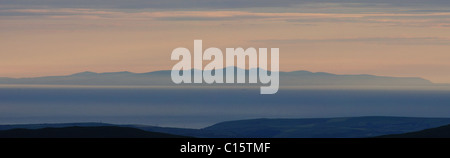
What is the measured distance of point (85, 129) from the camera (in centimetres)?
4578

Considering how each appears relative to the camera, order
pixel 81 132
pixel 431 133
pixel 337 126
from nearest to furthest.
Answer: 1. pixel 81 132
2. pixel 431 133
3. pixel 337 126

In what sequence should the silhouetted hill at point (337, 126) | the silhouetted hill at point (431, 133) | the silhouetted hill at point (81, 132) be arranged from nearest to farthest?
the silhouetted hill at point (81, 132)
the silhouetted hill at point (431, 133)
the silhouetted hill at point (337, 126)

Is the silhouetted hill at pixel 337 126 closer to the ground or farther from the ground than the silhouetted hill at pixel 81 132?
farther from the ground

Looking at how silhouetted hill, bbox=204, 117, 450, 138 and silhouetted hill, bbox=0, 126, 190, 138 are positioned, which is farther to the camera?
silhouetted hill, bbox=204, 117, 450, 138

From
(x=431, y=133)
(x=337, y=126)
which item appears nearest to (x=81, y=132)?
(x=431, y=133)

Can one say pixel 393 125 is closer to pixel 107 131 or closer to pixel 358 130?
pixel 358 130

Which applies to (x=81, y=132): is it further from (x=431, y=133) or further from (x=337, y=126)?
(x=337, y=126)

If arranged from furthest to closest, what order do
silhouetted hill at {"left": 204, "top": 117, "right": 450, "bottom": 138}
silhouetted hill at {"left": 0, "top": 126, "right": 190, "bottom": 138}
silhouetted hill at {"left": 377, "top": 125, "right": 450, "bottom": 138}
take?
silhouetted hill at {"left": 204, "top": 117, "right": 450, "bottom": 138}, silhouetted hill at {"left": 377, "top": 125, "right": 450, "bottom": 138}, silhouetted hill at {"left": 0, "top": 126, "right": 190, "bottom": 138}

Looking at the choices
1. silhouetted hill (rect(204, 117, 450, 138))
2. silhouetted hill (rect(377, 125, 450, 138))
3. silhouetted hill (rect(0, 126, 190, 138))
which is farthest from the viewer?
silhouetted hill (rect(204, 117, 450, 138))

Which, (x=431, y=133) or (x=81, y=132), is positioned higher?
(x=81, y=132)

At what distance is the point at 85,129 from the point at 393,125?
5786 centimetres

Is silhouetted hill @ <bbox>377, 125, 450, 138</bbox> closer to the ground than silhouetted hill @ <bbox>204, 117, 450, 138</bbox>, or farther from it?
closer to the ground

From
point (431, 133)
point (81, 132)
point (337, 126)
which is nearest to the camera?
point (81, 132)
